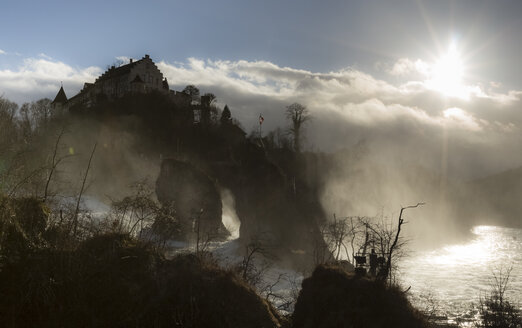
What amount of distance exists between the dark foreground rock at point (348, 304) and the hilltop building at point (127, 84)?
58.7 metres

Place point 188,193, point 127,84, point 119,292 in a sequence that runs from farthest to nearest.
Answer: point 127,84 → point 188,193 → point 119,292

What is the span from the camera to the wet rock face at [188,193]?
5369cm

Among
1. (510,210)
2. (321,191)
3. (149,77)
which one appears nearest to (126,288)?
(149,77)

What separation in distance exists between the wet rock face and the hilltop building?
64.9ft

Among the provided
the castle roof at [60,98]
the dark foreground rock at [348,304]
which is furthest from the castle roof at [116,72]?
the dark foreground rock at [348,304]

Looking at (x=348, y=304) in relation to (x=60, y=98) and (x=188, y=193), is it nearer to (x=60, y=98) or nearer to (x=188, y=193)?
(x=188, y=193)

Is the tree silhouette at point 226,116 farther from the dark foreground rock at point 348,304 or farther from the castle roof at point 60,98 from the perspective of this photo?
the dark foreground rock at point 348,304

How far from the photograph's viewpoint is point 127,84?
230ft

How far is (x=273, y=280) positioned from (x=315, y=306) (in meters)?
27.0

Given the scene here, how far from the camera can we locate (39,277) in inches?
520

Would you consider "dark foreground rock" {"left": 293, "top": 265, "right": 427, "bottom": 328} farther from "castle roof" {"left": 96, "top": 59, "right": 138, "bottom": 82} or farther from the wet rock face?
"castle roof" {"left": 96, "top": 59, "right": 138, "bottom": 82}

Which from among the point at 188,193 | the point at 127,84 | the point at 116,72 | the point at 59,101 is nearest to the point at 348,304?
the point at 188,193

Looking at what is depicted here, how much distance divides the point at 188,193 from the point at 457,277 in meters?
39.1

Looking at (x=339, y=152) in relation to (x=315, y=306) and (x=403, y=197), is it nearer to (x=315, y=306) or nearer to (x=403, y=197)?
(x=403, y=197)
